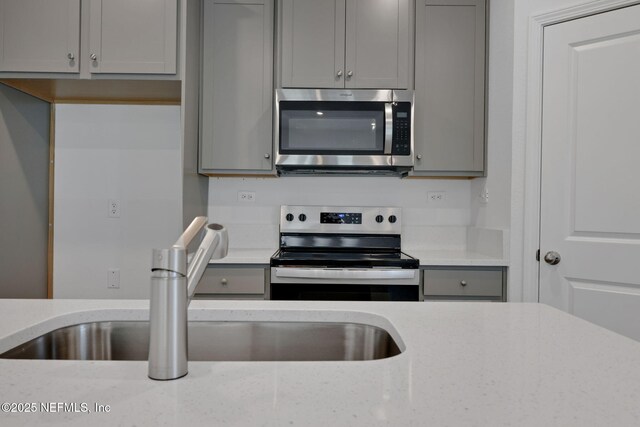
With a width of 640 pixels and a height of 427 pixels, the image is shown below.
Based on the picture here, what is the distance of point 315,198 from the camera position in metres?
2.72

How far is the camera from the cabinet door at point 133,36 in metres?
2.16

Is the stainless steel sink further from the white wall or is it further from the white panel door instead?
the white wall

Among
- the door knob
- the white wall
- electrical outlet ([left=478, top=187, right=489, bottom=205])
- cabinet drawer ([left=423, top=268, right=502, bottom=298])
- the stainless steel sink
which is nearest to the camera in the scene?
the stainless steel sink

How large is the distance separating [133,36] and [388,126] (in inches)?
56.3

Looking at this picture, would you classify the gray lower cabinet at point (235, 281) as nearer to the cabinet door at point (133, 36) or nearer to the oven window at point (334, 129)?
the oven window at point (334, 129)

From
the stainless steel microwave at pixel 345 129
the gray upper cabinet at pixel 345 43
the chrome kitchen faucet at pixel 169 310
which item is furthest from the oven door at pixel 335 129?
the chrome kitchen faucet at pixel 169 310

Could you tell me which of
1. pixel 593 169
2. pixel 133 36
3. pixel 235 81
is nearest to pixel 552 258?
pixel 593 169

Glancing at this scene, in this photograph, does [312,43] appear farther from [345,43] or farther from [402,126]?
[402,126]

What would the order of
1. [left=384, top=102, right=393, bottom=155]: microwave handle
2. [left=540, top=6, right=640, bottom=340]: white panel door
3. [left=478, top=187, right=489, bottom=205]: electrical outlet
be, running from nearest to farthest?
[left=540, top=6, right=640, bottom=340]: white panel door → [left=384, top=102, right=393, bottom=155]: microwave handle → [left=478, top=187, right=489, bottom=205]: electrical outlet

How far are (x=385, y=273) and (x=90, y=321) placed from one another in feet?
4.71

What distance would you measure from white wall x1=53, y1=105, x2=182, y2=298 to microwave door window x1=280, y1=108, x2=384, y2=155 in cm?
81

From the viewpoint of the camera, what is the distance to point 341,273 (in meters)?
2.11

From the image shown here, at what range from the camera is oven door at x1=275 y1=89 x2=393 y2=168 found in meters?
2.32

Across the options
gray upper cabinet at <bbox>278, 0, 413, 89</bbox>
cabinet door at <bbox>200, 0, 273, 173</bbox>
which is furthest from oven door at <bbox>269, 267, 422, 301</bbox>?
gray upper cabinet at <bbox>278, 0, 413, 89</bbox>
